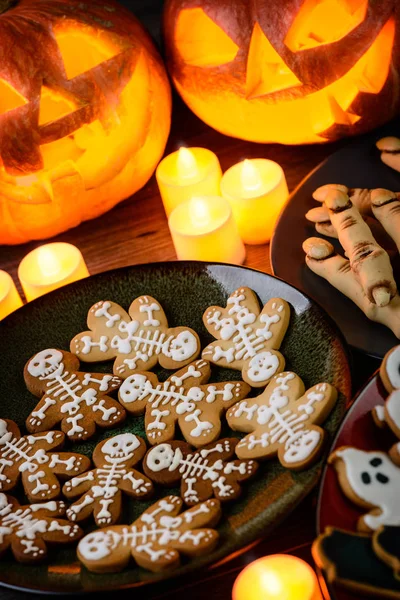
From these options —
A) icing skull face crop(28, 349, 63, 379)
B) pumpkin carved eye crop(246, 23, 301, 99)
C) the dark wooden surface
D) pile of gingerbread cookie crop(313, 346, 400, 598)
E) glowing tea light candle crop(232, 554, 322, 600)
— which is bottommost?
glowing tea light candle crop(232, 554, 322, 600)

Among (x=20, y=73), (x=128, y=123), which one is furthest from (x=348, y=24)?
(x=20, y=73)

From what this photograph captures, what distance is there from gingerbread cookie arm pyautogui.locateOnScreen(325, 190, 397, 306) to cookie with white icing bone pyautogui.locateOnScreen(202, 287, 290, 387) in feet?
0.35

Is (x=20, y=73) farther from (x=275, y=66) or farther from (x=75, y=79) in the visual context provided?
(x=275, y=66)

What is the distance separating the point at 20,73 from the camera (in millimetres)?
1132

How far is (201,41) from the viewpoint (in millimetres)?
1277

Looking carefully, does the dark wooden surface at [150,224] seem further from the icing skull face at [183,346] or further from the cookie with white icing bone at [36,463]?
the cookie with white icing bone at [36,463]

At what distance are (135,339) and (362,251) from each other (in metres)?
0.32

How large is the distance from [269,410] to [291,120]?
589mm

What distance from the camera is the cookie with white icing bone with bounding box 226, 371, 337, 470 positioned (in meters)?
0.76

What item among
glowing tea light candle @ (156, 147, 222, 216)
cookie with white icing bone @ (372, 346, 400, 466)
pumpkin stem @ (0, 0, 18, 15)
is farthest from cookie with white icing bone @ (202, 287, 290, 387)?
pumpkin stem @ (0, 0, 18, 15)

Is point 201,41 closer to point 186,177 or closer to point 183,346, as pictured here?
point 186,177

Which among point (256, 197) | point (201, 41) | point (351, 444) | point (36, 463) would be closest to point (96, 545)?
point (36, 463)

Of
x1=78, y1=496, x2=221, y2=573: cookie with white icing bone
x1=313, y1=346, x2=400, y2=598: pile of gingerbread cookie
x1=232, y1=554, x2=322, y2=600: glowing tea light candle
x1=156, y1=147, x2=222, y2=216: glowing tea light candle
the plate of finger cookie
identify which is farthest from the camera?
x1=156, y1=147, x2=222, y2=216: glowing tea light candle

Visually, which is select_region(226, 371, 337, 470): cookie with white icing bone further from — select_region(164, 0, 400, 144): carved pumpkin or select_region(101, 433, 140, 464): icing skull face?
select_region(164, 0, 400, 144): carved pumpkin
